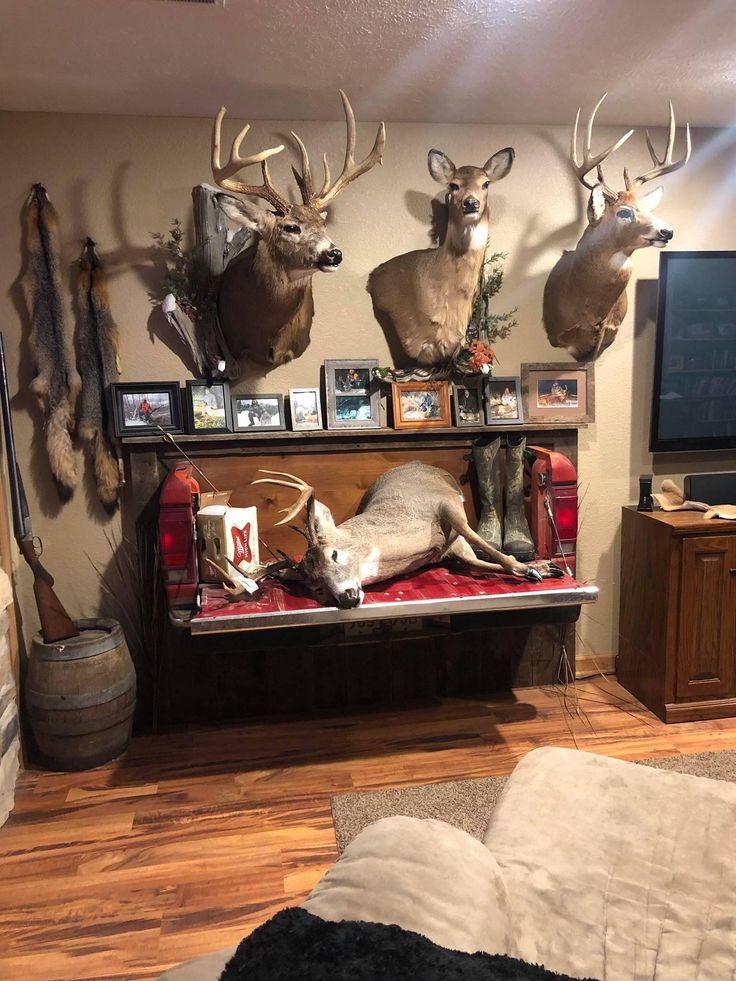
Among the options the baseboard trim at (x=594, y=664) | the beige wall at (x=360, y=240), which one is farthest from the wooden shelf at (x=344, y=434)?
the baseboard trim at (x=594, y=664)

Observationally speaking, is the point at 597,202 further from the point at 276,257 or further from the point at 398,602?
the point at 398,602

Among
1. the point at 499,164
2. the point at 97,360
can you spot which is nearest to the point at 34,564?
the point at 97,360

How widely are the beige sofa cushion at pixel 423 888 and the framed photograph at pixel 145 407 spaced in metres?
2.16

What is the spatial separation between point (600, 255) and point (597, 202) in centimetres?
22

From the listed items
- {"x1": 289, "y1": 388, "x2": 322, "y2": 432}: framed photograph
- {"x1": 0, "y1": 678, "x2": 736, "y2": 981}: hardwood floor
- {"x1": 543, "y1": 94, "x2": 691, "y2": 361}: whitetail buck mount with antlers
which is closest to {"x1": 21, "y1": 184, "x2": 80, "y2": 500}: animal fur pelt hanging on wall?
{"x1": 289, "y1": 388, "x2": 322, "y2": 432}: framed photograph

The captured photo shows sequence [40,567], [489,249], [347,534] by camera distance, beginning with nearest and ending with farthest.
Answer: [347,534], [40,567], [489,249]

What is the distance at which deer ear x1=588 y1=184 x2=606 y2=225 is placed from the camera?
3.09m

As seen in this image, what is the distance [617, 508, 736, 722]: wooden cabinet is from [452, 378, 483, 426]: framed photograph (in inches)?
37.4

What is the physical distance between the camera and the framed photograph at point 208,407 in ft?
10.0

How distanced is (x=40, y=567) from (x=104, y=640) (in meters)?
0.40

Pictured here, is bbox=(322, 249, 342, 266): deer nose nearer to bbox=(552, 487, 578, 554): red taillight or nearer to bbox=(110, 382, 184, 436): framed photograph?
bbox=(110, 382, 184, 436): framed photograph

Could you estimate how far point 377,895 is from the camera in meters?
1.12

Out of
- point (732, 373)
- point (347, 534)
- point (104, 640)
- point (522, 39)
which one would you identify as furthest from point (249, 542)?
point (732, 373)

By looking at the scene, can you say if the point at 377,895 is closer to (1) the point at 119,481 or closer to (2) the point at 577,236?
(1) the point at 119,481
